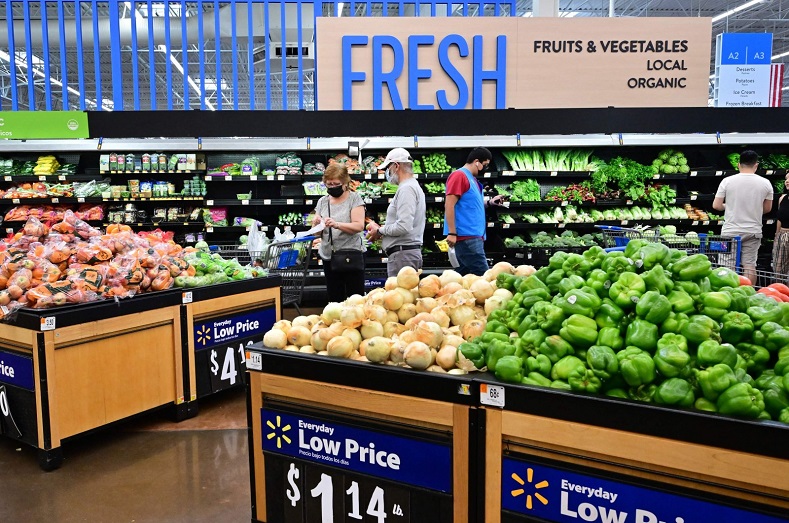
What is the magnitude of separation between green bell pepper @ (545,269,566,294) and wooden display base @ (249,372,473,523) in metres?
0.59

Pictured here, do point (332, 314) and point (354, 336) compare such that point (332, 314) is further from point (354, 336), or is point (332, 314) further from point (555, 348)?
point (555, 348)

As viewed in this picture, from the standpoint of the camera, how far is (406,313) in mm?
2432

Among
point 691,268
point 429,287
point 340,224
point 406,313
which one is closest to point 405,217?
point 340,224

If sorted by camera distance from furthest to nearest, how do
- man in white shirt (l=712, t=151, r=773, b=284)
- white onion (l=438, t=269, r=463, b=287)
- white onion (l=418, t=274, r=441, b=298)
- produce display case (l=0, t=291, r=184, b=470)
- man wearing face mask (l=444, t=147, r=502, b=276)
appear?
man in white shirt (l=712, t=151, r=773, b=284) < man wearing face mask (l=444, t=147, r=502, b=276) < produce display case (l=0, t=291, r=184, b=470) < white onion (l=438, t=269, r=463, b=287) < white onion (l=418, t=274, r=441, b=298)

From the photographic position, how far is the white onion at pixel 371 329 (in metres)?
2.29

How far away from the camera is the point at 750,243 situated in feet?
20.3

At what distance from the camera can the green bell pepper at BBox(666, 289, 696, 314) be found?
5.96 ft

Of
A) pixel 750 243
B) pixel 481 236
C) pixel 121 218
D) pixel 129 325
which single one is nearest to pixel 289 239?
pixel 481 236

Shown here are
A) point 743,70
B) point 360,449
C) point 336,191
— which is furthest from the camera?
point 743,70

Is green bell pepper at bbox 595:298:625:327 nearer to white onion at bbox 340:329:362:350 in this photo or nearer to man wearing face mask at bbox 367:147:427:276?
white onion at bbox 340:329:362:350

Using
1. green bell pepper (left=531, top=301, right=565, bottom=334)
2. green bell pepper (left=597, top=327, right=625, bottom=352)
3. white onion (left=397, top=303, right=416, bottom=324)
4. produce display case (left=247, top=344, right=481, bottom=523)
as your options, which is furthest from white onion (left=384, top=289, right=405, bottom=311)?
green bell pepper (left=597, top=327, right=625, bottom=352)

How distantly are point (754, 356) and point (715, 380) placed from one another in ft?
0.79

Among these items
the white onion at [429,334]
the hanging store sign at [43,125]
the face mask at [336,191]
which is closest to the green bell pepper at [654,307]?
the white onion at [429,334]

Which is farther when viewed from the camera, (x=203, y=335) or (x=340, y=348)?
(x=203, y=335)
